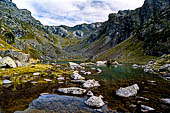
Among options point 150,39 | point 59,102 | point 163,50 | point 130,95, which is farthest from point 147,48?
point 59,102

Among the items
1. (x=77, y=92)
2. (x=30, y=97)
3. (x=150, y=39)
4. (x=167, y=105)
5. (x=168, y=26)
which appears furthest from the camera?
(x=150, y=39)

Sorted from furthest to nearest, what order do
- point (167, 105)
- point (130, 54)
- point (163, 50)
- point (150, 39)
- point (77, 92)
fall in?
point (130, 54) < point (150, 39) < point (163, 50) < point (77, 92) < point (167, 105)

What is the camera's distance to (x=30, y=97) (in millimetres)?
24891

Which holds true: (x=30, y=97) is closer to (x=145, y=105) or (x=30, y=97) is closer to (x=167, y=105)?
(x=145, y=105)

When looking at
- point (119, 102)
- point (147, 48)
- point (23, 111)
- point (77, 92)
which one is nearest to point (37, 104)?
point (23, 111)

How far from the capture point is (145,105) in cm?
2089

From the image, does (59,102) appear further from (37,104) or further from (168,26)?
(168,26)

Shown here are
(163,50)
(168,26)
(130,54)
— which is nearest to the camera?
(163,50)

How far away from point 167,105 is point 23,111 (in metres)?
22.2

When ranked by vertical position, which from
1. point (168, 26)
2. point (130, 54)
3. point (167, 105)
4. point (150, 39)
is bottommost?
point (167, 105)

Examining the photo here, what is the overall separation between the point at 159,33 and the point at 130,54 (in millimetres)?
37326

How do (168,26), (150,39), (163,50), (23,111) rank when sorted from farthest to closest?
1. (150,39)
2. (168,26)
3. (163,50)
4. (23,111)

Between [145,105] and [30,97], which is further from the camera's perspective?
[30,97]

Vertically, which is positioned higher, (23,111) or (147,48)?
(147,48)
